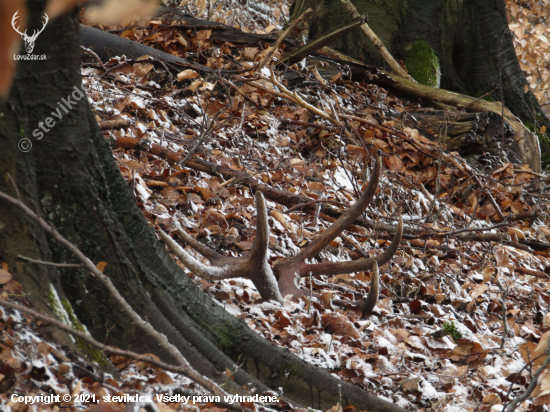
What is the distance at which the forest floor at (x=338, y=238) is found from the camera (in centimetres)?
228

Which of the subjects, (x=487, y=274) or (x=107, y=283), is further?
(x=487, y=274)

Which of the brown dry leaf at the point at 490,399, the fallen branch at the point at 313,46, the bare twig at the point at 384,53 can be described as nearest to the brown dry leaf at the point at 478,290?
the brown dry leaf at the point at 490,399

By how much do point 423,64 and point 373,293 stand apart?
5.07 m

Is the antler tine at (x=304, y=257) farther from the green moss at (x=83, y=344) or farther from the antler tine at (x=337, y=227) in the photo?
the green moss at (x=83, y=344)

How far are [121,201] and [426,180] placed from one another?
4.08 m

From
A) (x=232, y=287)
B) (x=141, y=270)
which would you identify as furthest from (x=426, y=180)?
(x=141, y=270)

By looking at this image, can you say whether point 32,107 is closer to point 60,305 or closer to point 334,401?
point 60,305

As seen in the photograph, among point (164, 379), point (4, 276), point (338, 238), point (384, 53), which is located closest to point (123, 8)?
point (4, 276)

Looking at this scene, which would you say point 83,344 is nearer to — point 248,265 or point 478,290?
point 248,265

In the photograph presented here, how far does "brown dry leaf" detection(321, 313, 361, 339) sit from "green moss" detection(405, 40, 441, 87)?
16.1ft

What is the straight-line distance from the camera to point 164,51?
536 cm

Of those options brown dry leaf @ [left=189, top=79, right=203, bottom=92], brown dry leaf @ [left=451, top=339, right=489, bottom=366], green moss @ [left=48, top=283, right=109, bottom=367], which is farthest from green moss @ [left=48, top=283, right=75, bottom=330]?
brown dry leaf @ [left=189, top=79, right=203, bottom=92]

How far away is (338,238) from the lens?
376 centimetres

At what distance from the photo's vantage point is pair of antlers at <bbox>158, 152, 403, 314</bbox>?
2.45 m
